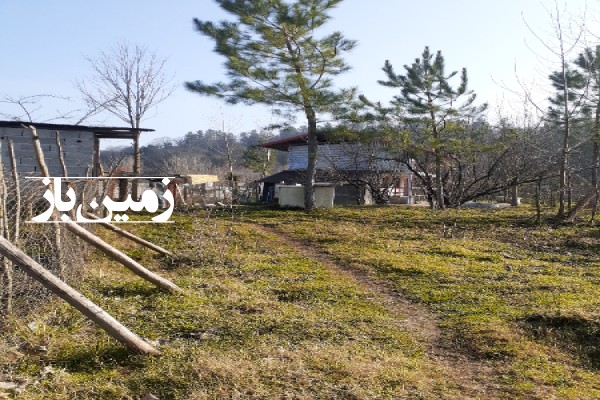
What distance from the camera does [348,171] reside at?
2464 cm

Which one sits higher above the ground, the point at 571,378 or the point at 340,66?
the point at 340,66

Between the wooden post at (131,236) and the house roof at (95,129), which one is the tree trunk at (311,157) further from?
the wooden post at (131,236)

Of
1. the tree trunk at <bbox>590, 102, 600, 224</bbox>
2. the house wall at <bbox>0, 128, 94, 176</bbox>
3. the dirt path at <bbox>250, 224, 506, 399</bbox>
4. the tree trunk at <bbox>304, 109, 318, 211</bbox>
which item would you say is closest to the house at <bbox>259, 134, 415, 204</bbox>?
the tree trunk at <bbox>304, 109, 318, 211</bbox>

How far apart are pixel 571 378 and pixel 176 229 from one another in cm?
864

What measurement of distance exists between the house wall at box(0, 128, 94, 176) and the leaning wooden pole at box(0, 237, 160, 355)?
11.0 m

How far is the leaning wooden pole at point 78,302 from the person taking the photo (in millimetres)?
4129

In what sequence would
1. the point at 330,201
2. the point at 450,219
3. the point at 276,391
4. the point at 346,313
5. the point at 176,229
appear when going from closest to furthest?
1. the point at 276,391
2. the point at 346,313
3. the point at 176,229
4. the point at 450,219
5. the point at 330,201

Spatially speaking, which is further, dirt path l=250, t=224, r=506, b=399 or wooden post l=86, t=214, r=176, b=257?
wooden post l=86, t=214, r=176, b=257

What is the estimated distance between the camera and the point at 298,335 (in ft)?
16.2

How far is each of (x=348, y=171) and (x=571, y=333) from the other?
19521 millimetres

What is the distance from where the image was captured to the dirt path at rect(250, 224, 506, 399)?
4055 mm

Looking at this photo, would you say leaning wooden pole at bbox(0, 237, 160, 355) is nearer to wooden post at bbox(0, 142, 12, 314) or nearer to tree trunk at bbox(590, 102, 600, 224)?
wooden post at bbox(0, 142, 12, 314)

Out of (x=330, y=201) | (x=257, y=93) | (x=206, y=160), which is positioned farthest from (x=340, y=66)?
(x=206, y=160)

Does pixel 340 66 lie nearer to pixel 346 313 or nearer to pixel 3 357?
pixel 346 313
